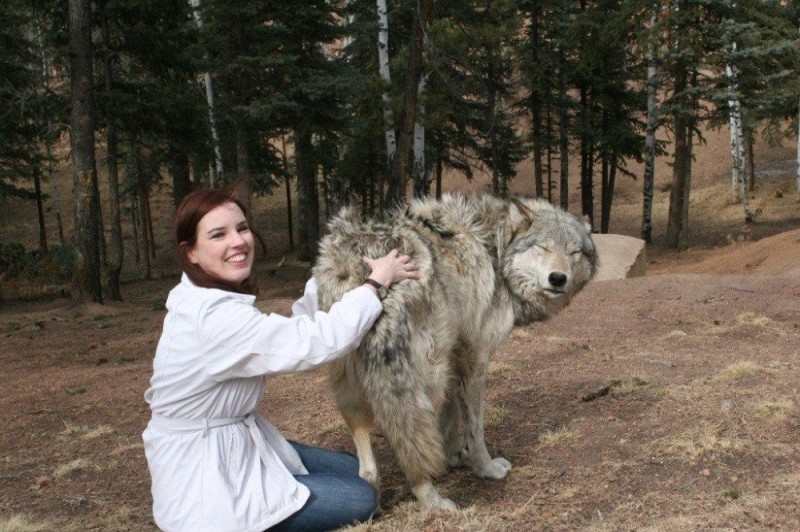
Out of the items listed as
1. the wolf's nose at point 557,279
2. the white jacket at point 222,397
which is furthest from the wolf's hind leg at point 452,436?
the white jacket at point 222,397

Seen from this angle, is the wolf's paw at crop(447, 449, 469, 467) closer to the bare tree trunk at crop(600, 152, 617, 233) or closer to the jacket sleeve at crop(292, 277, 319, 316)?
the jacket sleeve at crop(292, 277, 319, 316)

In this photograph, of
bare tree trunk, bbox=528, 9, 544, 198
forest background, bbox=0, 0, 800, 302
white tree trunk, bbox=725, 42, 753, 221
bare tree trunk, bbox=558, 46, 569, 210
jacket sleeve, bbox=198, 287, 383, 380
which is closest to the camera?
jacket sleeve, bbox=198, 287, 383, 380

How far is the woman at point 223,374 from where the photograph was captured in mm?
2791

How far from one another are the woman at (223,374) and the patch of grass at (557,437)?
223 centimetres

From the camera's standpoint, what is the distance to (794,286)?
10.1 meters

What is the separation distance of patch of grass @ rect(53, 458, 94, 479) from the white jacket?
8.26 ft

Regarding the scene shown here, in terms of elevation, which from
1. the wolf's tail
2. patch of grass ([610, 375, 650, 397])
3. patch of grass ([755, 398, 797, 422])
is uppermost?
the wolf's tail

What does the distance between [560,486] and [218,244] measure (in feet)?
8.44

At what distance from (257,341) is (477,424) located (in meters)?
2.08

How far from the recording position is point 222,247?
295cm

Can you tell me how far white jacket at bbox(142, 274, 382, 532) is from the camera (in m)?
2.79


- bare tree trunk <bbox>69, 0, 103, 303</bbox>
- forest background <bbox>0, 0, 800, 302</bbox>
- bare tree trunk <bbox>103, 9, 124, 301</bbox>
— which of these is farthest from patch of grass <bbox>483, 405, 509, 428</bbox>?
bare tree trunk <bbox>103, 9, 124, 301</bbox>

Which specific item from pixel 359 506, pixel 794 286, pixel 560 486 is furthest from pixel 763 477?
pixel 794 286

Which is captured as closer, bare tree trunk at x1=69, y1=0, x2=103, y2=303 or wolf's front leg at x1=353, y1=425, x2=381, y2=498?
wolf's front leg at x1=353, y1=425, x2=381, y2=498
